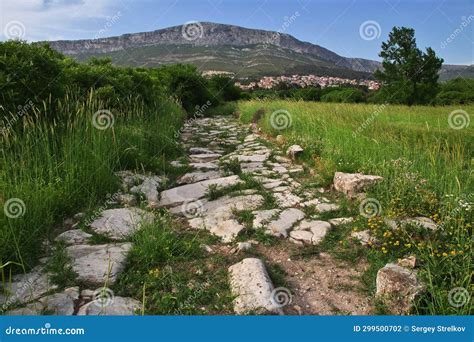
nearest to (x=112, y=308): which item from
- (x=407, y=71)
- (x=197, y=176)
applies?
(x=197, y=176)

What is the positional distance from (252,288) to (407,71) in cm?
3155

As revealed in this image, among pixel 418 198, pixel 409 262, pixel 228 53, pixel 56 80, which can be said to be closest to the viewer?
pixel 409 262

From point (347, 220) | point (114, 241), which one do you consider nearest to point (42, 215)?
point (114, 241)

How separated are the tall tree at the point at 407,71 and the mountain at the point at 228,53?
26.3m

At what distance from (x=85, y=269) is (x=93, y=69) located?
5.89 meters

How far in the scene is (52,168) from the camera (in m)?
4.07

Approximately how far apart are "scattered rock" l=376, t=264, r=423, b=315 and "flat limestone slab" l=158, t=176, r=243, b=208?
258cm

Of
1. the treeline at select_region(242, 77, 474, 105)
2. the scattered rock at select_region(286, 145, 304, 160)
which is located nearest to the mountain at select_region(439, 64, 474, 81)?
the treeline at select_region(242, 77, 474, 105)

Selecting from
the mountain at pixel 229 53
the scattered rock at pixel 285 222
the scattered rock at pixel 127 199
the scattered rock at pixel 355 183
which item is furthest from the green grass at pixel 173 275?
the mountain at pixel 229 53

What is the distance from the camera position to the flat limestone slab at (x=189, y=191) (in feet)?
14.8

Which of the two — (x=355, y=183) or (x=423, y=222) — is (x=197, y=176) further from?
(x=423, y=222)

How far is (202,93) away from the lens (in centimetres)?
1911

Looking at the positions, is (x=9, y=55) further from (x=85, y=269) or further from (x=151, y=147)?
(x=85, y=269)

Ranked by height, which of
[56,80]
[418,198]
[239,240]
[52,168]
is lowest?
[239,240]
